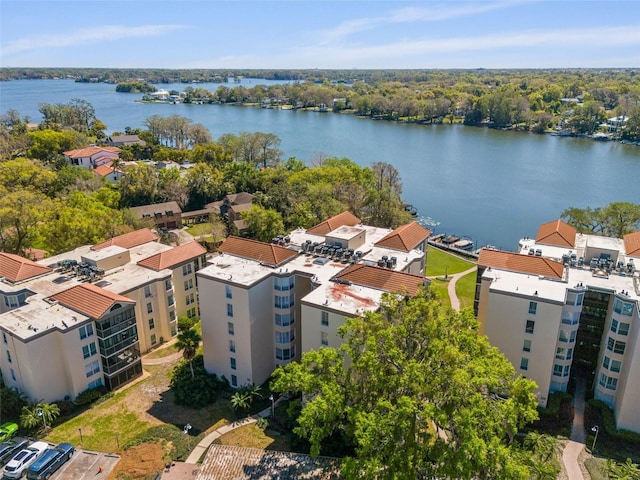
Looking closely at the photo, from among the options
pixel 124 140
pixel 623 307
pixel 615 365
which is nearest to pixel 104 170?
pixel 124 140

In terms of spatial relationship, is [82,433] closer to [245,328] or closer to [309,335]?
[245,328]

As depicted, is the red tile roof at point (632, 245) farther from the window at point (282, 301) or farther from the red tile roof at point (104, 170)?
the red tile roof at point (104, 170)

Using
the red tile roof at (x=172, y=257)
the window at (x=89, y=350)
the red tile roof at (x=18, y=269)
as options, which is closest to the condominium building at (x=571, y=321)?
the red tile roof at (x=172, y=257)

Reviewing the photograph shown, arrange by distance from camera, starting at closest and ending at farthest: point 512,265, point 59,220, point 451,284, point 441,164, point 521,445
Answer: point 521,445 → point 512,265 → point 59,220 → point 451,284 → point 441,164

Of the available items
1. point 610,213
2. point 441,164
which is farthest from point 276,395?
point 441,164

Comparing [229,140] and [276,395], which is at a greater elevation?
[229,140]

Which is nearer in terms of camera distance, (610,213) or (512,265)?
(512,265)
